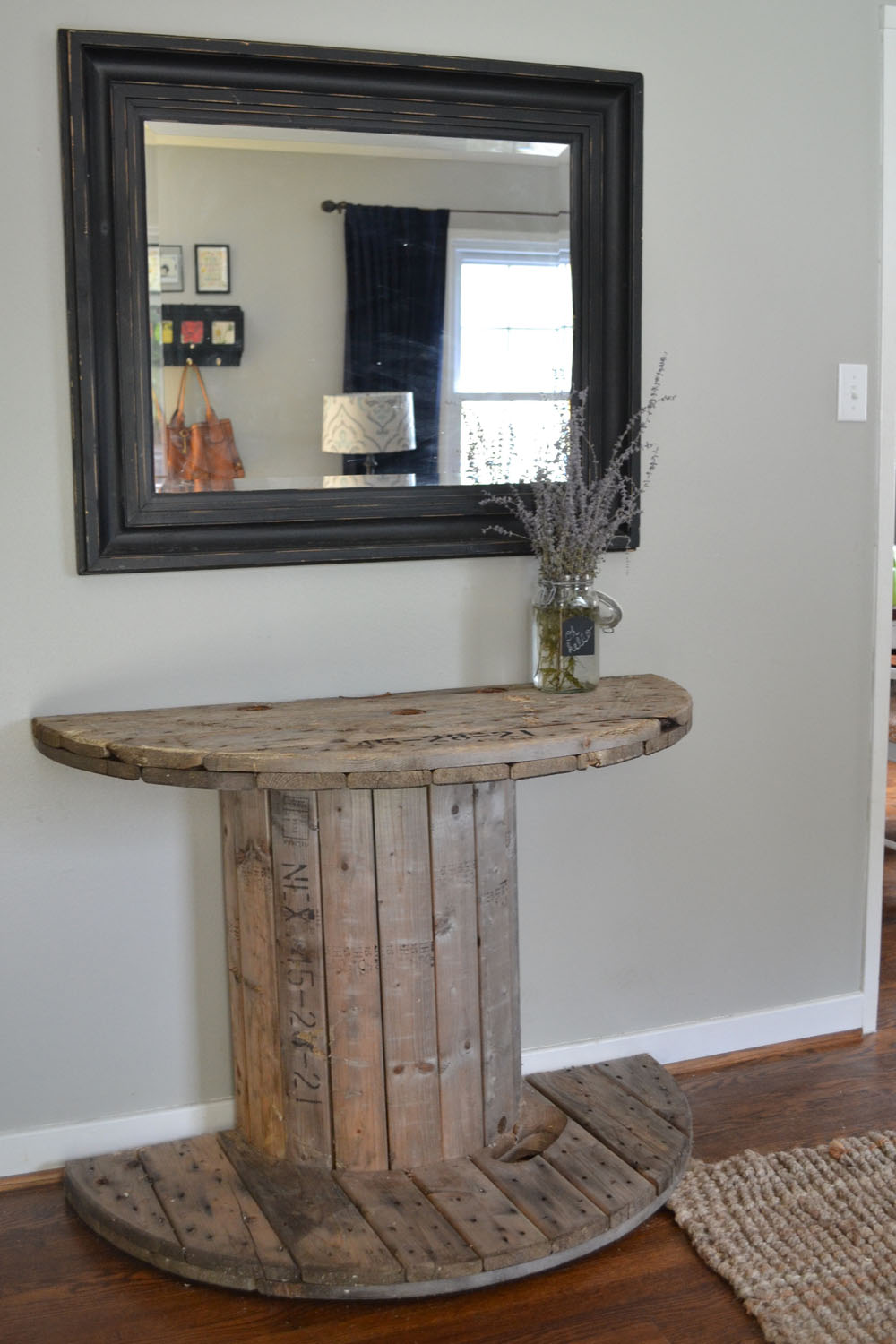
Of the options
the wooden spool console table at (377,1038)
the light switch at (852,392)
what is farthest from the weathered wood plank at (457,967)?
the light switch at (852,392)

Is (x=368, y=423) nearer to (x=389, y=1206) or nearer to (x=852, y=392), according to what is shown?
(x=852, y=392)

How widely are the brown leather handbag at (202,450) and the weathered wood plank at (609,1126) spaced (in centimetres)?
122

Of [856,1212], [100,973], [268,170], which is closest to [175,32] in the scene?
[268,170]

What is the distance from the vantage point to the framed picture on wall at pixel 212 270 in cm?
199

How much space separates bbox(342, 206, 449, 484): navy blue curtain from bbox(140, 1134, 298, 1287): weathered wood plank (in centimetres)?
116

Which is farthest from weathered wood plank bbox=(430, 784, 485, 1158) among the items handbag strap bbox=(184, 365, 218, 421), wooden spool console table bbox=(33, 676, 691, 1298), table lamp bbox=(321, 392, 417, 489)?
handbag strap bbox=(184, 365, 218, 421)

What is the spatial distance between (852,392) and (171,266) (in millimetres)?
1299

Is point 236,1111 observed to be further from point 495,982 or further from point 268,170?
point 268,170

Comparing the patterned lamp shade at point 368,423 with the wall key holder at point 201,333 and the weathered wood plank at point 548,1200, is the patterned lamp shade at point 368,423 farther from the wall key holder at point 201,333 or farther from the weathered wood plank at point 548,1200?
the weathered wood plank at point 548,1200

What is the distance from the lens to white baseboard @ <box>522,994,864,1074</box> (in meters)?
2.41

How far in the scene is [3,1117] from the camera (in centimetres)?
211

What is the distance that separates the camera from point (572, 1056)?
2416 mm

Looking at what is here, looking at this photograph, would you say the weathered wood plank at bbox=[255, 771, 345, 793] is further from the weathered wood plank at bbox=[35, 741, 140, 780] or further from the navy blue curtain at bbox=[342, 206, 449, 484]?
the navy blue curtain at bbox=[342, 206, 449, 484]

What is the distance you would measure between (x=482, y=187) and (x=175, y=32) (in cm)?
53
